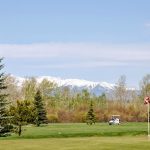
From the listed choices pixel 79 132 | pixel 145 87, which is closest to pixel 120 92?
pixel 145 87

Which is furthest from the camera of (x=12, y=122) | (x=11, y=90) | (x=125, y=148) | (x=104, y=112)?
(x=11, y=90)

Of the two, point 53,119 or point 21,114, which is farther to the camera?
point 53,119

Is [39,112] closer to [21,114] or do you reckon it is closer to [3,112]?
[21,114]

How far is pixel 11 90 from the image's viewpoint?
15112 centimetres

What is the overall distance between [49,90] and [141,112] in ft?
159

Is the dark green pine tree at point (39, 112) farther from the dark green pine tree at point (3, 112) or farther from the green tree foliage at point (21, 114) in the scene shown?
the dark green pine tree at point (3, 112)

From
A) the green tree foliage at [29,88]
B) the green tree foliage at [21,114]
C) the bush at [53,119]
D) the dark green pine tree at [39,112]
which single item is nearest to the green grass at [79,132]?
the green tree foliage at [21,114]

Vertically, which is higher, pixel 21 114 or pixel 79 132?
pixel 21 114

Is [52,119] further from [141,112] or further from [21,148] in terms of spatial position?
[21,148]

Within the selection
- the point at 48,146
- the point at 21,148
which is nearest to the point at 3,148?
the point at 21,148

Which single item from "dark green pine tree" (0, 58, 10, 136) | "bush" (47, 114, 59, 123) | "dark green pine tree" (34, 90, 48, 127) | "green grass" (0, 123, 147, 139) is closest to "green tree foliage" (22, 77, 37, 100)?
"bush" (47, 114, 59, 123)

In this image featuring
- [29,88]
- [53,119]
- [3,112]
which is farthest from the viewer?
[29,88]

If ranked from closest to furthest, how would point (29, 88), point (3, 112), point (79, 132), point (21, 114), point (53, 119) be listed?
point (3, 112), point (79, 132), point (21, 114), point (53, 119), point (29, 88)

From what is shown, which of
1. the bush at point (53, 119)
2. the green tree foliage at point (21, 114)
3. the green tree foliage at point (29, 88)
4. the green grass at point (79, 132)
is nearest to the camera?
the green grass at point (79, 132)
